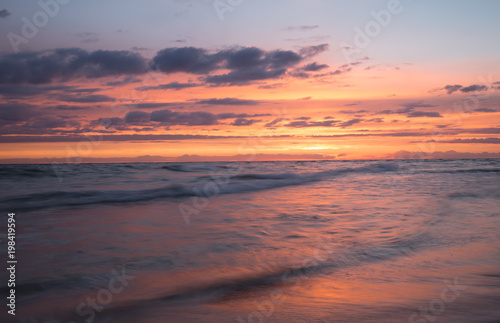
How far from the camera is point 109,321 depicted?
292 cm

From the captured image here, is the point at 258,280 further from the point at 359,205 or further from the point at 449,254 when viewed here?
the point at 359,205

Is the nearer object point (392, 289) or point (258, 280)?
point (392, 289)

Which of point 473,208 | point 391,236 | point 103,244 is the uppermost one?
point 103,244

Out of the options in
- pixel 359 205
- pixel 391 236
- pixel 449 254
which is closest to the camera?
pixel 449 254

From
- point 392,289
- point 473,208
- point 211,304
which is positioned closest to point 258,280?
point 211,304

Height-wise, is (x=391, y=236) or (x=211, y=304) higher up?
(x=211, y=304)

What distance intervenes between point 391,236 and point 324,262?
1.90 meters

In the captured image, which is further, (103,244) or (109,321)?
(103,244)

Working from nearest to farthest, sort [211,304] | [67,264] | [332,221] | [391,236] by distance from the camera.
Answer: [211,304]
[67,264]
[391,236]
[332,221]

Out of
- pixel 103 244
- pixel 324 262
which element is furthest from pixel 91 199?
pixel 324 262

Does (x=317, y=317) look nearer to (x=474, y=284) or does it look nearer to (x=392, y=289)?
(x=392, y=289)

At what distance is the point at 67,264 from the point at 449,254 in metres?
4.79

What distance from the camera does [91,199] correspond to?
11.7m

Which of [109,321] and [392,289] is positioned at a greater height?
[109,321]
